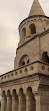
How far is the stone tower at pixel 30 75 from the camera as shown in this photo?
37.9 feet

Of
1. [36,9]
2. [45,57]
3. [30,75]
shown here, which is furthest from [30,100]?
[36,9]

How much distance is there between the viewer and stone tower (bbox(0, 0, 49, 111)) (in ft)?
37.9

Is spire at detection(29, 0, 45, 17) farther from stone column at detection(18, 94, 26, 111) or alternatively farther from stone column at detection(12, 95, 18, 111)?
stone column at detection(18, 94, 26, 111)

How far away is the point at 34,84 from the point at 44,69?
1.32 m

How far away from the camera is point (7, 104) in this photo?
610 inches

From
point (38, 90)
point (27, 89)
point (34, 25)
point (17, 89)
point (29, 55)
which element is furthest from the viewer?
point (34, 25)

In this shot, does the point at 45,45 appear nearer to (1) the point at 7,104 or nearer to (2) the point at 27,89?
(2) the point at 27,89

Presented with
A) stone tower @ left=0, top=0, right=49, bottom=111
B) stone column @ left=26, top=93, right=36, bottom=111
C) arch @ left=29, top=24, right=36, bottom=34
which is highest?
arch @ left=29, top=24, right=36, bottom=34

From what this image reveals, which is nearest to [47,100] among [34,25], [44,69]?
[44,69]

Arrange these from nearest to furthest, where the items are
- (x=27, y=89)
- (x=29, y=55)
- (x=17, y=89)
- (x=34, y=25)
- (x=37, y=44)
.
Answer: (x=27, y=89) → (x=17, y=89) → (x=37, y=44) → (x=29, y=55) → (x=34, y=25)

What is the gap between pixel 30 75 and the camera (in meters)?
12.0

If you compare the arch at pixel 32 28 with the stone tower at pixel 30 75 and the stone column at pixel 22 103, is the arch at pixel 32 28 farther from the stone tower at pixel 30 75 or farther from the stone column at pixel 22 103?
the stone column at pixel 22 103

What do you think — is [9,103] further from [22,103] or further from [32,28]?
[32,28]

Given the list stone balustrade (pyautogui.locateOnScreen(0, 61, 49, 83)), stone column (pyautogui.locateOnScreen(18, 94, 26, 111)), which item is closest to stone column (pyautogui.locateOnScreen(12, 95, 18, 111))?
stone column (pyautogui.locateOnScreen(18, 94, 26, 111))
